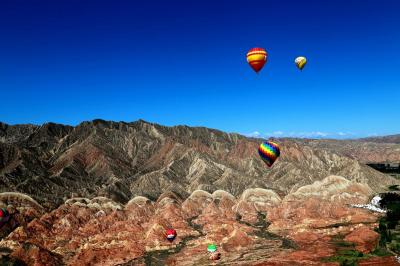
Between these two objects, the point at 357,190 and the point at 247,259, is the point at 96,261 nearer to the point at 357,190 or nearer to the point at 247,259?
the point at 247,259

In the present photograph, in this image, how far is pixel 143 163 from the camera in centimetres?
16388

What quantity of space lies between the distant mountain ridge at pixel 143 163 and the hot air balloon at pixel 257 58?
73864 millimetres

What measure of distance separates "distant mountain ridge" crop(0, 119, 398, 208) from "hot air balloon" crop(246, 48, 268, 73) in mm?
73864

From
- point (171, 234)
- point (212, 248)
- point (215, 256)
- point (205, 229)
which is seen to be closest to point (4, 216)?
point (171, 234)

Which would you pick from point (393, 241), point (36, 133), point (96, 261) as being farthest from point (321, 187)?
point (36, 133)

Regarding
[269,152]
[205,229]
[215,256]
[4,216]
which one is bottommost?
[215,256]

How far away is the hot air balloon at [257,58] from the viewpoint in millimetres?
63000

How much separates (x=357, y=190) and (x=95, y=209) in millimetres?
75056

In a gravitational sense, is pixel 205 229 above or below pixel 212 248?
above

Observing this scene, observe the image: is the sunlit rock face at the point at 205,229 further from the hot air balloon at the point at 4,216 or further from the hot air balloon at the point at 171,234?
the hot air balloon at the point at 4,216

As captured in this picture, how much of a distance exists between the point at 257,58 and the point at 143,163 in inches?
4244

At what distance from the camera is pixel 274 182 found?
143 metres

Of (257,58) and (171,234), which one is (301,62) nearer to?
(257,58)

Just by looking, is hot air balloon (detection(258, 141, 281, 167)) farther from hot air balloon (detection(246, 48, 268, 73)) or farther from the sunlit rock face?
the sunlit rock face
